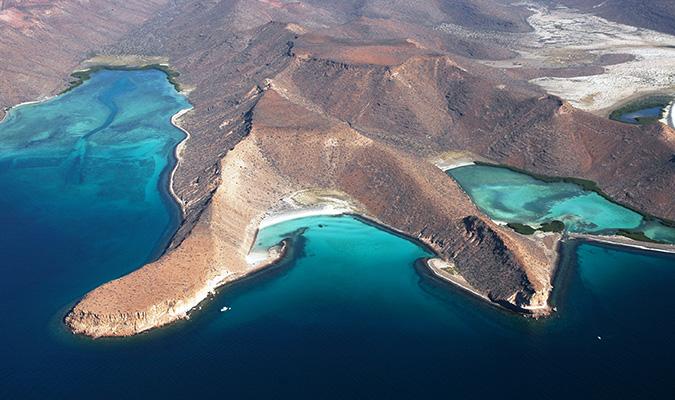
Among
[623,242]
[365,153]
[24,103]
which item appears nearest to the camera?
[623,242]

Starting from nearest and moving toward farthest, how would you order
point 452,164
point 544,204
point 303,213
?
point 303,213 → point 544,204 → point 452,164

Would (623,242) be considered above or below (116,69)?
below

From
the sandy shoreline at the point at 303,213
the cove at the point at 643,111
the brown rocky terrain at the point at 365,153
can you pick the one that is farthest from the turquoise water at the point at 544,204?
the cove at the point at 643,111

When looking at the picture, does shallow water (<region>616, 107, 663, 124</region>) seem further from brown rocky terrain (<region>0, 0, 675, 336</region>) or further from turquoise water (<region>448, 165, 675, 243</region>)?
turquoise water (<region>448, 165, 675, 243</region>)

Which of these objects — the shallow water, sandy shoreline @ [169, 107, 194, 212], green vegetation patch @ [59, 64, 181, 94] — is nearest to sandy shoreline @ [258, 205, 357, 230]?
sandy shoreline @ [169, 107, 194, 212]

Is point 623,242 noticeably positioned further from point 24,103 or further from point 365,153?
point 24,103

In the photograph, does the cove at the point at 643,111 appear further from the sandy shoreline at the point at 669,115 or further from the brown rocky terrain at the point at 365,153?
the brown rocky terrain at the point at 365,153

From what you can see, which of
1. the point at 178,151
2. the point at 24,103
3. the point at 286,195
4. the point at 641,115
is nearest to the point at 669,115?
the point at 641,115
